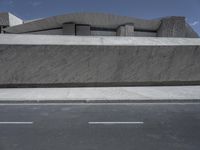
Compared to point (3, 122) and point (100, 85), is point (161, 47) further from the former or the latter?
point (3, 122)

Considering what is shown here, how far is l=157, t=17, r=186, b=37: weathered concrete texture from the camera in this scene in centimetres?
3797

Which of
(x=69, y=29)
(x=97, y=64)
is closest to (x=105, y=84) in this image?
(x=97, y=64)

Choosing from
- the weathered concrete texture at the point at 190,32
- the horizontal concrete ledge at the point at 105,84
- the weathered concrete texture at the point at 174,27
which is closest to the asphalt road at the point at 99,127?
the horizontal concrete ledge at the point at 105,84

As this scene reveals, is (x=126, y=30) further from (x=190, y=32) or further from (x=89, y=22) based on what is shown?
(x=190, y=32)

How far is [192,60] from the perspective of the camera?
38.6 ft

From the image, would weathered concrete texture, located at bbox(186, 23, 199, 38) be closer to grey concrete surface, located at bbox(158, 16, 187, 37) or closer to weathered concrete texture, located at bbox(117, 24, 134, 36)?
grey concrete surface, located at bbox(158, 16, 187, 37)

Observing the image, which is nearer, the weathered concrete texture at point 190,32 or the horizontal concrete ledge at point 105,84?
the horizontal concrete ledge at point 105,84

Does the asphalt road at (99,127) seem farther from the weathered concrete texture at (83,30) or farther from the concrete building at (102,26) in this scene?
the weathered concrete texture at (83,30)

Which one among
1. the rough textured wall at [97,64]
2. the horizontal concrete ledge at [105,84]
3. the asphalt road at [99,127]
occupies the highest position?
the rough textured wall at [97,64]

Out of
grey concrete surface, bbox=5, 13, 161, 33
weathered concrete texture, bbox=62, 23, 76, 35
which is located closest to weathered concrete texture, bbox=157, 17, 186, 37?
grey concrete surface, bbox=5, 13, 161, 33

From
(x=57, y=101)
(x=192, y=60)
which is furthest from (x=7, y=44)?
(x=192, y=60)

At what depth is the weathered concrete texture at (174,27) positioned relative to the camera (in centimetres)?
3797

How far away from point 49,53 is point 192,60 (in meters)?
8.16

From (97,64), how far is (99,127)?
6.68m
